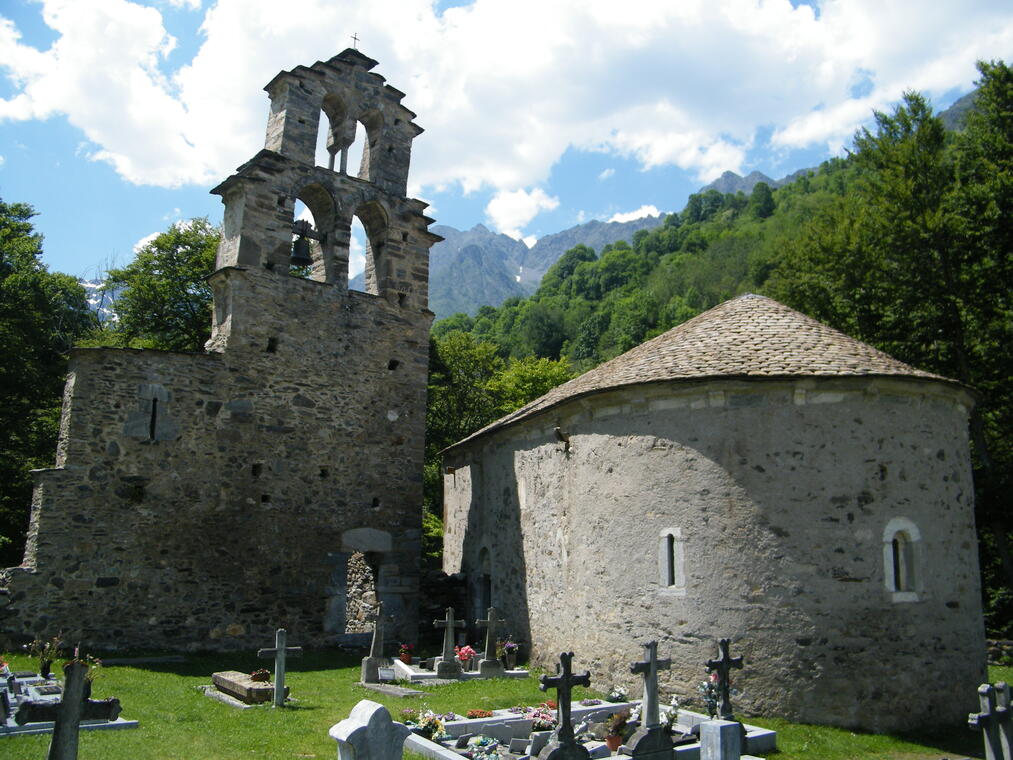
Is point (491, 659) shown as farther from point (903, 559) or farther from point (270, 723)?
point (903, 559)

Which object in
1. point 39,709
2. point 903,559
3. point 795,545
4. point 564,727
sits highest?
point 795,545

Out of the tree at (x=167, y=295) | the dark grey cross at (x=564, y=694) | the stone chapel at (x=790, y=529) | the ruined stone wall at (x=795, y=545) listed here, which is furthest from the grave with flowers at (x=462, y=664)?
the tree at (x=167, y=295)

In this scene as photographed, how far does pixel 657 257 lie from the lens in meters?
79.7

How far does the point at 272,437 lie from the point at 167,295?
41.7 feet

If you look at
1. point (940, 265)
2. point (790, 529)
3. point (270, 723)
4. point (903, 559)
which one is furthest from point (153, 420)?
point (940, 265)

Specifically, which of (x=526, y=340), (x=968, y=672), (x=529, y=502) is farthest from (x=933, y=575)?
(x=526, y=340)

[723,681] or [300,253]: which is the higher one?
[300,253]

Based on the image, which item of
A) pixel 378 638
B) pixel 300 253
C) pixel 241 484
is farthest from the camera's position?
pixel 300 253

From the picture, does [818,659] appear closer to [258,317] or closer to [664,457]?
→ [664,457]

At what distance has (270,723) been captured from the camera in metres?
8.55

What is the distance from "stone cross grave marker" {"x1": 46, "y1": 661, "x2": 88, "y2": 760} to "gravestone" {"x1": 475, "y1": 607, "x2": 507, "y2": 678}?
7781 millimetres

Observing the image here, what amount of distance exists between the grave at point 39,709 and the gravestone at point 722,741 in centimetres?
462

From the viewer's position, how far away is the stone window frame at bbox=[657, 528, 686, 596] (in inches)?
409

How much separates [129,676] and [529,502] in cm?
700
